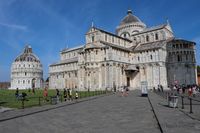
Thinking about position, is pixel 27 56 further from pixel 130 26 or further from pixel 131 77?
pixel 131 77

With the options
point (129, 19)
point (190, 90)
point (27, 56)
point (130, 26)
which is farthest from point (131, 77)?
point (27, 56)

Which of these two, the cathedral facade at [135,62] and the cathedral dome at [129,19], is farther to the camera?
the cathedral dome at [129,19]

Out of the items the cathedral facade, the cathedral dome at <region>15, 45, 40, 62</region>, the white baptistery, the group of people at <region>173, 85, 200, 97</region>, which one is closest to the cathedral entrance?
the cathedral facade

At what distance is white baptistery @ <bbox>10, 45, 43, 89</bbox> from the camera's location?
13012 centimetres

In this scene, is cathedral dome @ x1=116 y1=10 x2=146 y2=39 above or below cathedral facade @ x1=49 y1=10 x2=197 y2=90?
above

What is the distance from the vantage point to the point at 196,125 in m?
9.55

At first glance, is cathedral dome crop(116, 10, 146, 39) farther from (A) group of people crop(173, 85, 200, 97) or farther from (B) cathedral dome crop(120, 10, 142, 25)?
(A) group of people crop(173, 85, 200, 97)

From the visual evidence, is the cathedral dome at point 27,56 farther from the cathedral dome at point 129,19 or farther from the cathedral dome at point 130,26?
the cathedral dome at point 129,19

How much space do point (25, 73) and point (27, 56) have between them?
12121 mm

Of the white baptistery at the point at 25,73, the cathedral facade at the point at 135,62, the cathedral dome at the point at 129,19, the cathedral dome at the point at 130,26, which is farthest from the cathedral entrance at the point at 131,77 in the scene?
the white baptistery at the point at 25,73

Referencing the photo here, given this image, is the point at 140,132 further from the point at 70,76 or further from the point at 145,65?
the point at 70,76

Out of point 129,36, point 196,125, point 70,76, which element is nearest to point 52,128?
point 196,125

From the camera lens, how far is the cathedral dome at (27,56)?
134 metres

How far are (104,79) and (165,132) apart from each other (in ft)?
159
